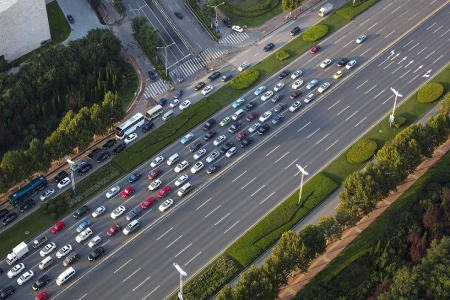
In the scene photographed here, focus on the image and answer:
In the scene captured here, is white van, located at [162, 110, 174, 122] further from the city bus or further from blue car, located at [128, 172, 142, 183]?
the city bus

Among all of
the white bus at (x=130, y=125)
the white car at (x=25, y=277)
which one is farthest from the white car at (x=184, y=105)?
the white car at (x=25, y=277)

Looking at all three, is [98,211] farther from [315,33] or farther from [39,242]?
[315,33]

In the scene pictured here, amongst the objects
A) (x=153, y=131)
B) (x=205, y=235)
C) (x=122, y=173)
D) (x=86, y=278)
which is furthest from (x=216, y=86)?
(x=86, y=278)

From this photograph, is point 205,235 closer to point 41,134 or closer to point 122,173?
point 122,173

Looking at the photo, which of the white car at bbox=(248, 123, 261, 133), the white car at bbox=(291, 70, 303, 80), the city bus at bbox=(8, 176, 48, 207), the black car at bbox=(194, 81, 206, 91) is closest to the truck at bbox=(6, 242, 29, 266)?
the city bus at bbox=(8, 176, 48, 207)

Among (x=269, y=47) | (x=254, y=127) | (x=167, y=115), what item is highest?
(x=167, y=115)


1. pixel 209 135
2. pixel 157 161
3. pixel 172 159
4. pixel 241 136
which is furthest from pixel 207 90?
pixel 157 161
